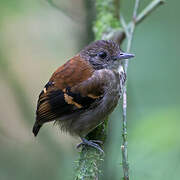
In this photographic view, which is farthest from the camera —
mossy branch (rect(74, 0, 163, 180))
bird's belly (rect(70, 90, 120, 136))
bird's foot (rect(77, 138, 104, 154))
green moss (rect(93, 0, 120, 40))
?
green moss (rect(93, 0, 120, 40))

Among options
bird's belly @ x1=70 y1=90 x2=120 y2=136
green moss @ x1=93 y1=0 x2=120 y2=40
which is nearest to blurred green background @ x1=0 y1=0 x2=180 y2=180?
bird's belly @ x1=70 y1=90 x2=120 y2=136

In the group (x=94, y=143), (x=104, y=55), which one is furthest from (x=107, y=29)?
(x=94, y=143)

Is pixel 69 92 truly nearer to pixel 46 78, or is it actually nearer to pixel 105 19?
pixel 105 19

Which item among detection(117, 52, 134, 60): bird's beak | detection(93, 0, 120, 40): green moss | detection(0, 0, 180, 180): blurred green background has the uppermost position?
detection(93, 0, 120, 40): green moss

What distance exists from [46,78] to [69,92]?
3290 millimetres

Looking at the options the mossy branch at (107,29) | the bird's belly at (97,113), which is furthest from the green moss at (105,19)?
the bird's belly at (97,113)

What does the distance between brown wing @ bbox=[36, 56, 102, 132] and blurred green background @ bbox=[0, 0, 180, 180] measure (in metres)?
0.53

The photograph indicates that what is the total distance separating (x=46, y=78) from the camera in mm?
6656

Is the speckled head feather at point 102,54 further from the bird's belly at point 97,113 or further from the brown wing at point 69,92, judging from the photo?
the bird's belly at point 97,113

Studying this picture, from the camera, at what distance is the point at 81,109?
352cm

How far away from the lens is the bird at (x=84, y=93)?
343 cm

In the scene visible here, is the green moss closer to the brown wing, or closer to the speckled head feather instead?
the speckled head feather

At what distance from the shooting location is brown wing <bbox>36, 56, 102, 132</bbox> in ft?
11.2

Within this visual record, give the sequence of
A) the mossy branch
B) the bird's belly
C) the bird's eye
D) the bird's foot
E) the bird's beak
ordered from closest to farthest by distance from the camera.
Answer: the mossy branch, the bird's foot, the bird's belly, the bird's beak, the bird's eye
